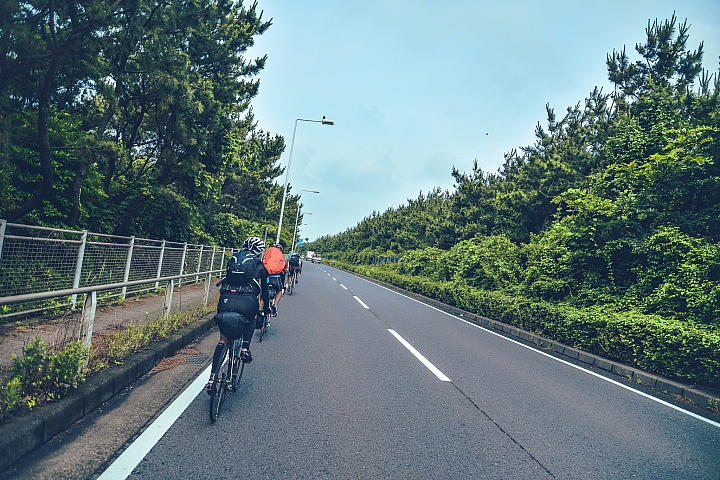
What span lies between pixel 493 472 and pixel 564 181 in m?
20.2

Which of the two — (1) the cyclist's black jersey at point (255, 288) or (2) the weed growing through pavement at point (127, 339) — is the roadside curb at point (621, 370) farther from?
(2) the weed growing through pavement at point (127, 339)

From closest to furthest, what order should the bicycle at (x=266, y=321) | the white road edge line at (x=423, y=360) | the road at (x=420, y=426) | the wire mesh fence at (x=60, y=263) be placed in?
the road at (x=420, y=426) → the wire mesh fence at (x=60, y=263) → the white road edge line at (x=423, y=360) → the bicycle at (x=266, y=321)

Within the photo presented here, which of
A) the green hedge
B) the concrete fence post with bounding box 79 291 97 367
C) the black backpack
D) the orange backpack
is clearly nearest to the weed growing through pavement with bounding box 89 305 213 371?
the concrete fence post with bounding box 79 291 97 367

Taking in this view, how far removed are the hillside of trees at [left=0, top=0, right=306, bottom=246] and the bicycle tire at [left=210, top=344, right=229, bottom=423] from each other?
24.1 ft

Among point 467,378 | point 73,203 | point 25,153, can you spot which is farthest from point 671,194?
point 25,153

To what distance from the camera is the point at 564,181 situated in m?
21.6

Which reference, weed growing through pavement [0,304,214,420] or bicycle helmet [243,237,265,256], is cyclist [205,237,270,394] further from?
weed growing through pavement [0,304,214,420]

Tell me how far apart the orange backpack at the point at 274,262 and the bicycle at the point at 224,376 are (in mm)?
3605

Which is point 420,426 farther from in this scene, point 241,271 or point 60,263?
point 60,263

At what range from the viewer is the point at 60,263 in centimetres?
691

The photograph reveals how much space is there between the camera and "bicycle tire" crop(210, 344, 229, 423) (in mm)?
4266

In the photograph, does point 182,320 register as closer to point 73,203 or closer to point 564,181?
point 73,203

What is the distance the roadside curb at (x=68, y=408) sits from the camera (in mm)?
3178

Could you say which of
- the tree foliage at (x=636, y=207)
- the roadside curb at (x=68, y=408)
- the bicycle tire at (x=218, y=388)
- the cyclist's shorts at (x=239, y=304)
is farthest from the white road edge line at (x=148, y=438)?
the tree foliage at (x=636, y=207)
